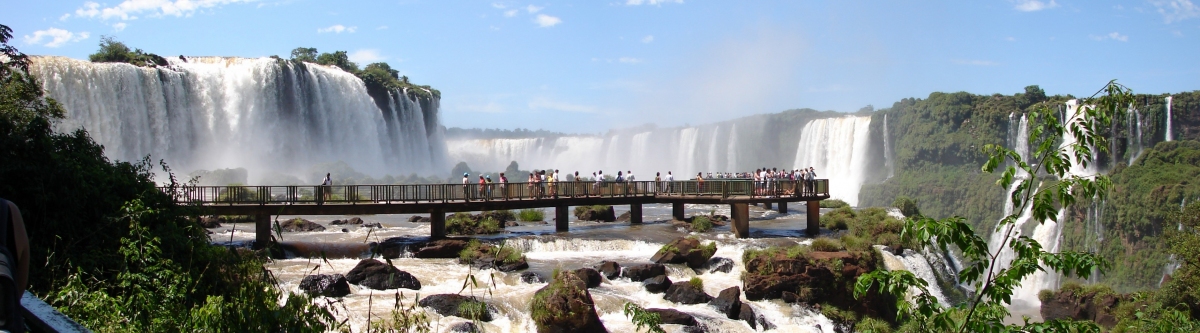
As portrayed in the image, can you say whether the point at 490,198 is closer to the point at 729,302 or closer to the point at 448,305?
the point at 448,305

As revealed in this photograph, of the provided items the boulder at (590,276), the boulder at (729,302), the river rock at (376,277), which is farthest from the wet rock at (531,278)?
the boulder at (729,302)

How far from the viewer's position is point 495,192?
25625mm

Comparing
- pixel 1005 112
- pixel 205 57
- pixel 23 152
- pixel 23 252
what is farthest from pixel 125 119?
pixel 1005 112

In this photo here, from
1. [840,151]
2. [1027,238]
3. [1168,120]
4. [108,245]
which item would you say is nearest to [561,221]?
[108,245]

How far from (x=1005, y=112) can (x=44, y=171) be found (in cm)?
6541

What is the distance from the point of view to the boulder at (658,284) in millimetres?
17891

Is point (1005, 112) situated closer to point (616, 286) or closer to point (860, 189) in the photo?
point (860, 189)

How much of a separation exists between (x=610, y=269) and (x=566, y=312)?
480 centimetres

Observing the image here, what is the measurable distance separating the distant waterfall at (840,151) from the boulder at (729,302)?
52.5m

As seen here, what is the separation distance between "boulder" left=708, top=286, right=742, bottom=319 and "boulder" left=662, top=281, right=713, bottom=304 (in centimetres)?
22

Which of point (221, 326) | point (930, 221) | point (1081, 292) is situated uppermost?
point (930, 221)

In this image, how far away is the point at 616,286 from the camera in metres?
18.3

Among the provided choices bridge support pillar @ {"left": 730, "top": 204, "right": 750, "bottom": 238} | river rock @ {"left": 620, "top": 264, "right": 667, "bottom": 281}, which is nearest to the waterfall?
bridge support pillar @ {"left": 730, "top": 204, "right": 750, "bottom": 238}

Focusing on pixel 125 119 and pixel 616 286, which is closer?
pixel 616 286
